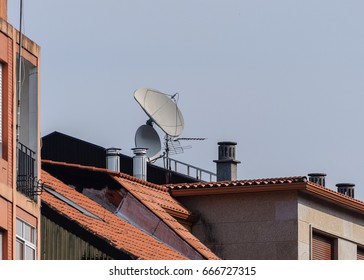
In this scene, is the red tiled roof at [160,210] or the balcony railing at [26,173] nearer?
the balcony railing at [26,173]

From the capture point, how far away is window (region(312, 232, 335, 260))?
5547cm

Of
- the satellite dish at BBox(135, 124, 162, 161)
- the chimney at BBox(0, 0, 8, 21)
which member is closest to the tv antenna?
the satellite dish at BBox(135, 124, 162, 161)

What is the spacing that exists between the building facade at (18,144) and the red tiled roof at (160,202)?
9789mm

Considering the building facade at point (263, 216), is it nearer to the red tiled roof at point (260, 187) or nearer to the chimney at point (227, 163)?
the red tiled roof at point (260, 187)

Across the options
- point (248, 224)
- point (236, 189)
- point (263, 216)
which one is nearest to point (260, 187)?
point (236, 189)

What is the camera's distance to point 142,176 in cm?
6119

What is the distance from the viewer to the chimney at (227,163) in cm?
6388

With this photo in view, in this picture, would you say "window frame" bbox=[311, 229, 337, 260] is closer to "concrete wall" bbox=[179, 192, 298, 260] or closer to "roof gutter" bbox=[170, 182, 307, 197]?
"concrete wall" bbox=[179, 192, 298, 260]

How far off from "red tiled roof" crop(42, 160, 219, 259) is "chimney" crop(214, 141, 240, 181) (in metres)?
8.80

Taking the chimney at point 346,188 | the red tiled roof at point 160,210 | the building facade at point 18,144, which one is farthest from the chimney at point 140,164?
the building facade at point 18,144
